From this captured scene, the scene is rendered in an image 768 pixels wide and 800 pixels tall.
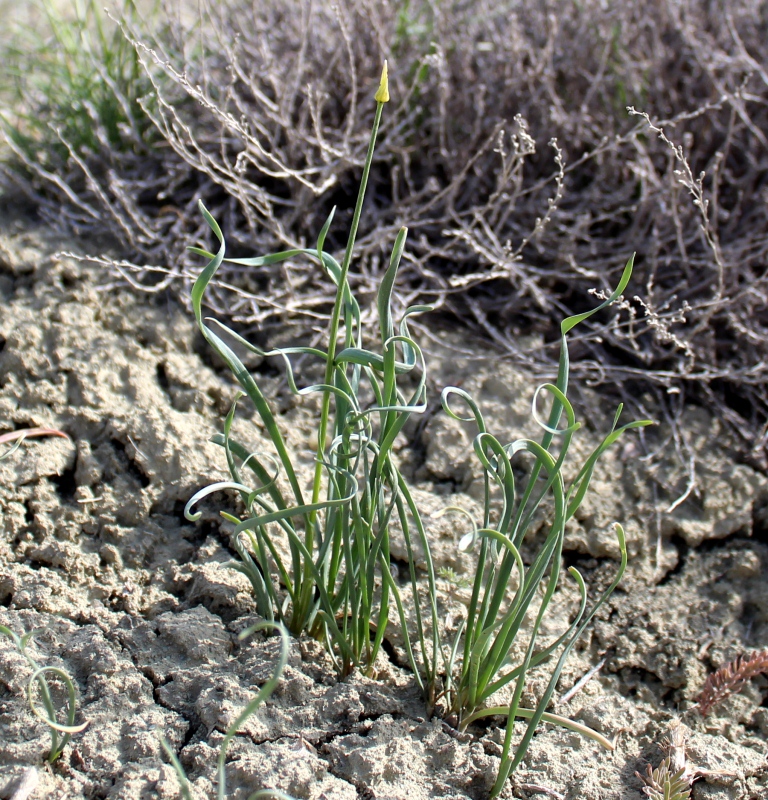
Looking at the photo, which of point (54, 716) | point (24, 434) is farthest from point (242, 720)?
point (24, 434)

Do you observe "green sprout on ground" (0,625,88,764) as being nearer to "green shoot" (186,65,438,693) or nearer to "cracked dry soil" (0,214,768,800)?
"cracked dry soil" (0,214,768,800)

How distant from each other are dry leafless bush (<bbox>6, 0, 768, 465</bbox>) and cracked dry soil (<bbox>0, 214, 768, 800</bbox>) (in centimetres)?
19

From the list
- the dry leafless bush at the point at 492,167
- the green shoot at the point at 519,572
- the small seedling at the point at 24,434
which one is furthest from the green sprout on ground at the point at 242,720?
the dry leafless bush at the point at 492,167

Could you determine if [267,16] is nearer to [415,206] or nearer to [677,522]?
[415,206]

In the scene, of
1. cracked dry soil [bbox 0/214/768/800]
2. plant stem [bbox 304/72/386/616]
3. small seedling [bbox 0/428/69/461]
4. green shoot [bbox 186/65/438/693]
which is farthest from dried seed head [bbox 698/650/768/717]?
small seedling [bbox 0/428/69/461]

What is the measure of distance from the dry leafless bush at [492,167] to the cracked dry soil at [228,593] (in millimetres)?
186

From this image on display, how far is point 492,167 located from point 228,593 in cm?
153

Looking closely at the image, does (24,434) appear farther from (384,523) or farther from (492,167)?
(492,167)

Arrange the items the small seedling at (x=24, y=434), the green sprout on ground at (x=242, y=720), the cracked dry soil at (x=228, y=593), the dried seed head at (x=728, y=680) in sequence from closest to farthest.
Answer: the green sprout on ground at (x=242, y=720)
the cracked dry soil at (x=228, y=593)
the dried seed head at (x=728, y=680)
the small seedling at (x=24, y=434)

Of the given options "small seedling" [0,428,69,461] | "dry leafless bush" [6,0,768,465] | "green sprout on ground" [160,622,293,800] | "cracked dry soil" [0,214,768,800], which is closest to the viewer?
"green sprout on ground" [160,622,293,800]

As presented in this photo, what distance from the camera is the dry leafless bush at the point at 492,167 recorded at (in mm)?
2137

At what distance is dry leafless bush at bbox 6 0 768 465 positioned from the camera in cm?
214

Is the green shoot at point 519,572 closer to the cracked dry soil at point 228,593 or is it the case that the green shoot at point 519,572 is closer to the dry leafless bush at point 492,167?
the cracked dry soil at point 228,593

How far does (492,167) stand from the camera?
2451 mm
